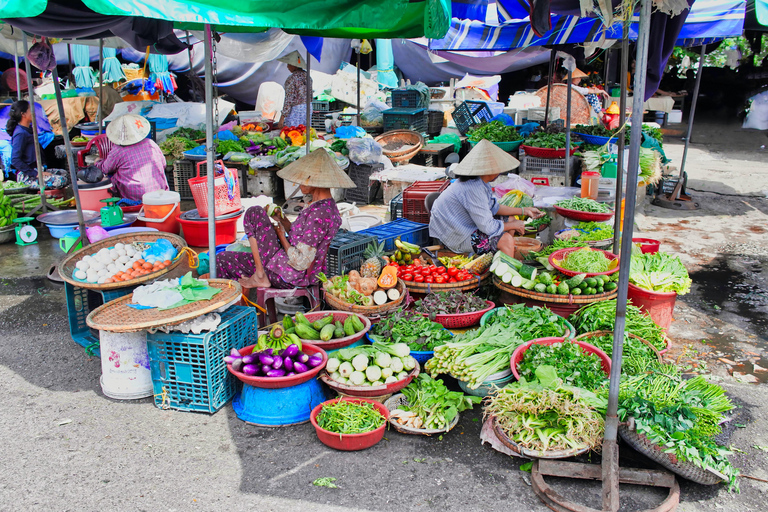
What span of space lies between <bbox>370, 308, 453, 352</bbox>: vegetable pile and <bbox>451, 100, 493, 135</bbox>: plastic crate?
7176 mm

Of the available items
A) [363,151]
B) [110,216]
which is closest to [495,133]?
[363,151]

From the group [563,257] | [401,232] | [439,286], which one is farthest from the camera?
[401,232]

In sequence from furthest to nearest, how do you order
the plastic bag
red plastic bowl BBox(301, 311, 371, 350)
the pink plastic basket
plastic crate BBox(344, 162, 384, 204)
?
1. plastic crate BBox(344, 162, 384, 204)
2. the plastic bag
3. the pink plastic basket
4. red plastic bowl BBox(301, 311, 371, 350)

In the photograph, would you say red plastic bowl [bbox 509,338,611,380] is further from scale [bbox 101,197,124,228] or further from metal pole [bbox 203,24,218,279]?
scale [bbox 101,197,124,228]

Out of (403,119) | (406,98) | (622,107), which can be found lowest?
(622,107)

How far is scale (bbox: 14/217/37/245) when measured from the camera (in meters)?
7.22

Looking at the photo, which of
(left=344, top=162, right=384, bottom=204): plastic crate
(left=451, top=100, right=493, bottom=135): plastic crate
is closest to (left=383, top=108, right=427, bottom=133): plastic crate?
(left=451, top=100, right=493, bottom=135): plastic crate

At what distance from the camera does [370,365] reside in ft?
12.4

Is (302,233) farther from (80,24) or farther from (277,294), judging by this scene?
(80,24)

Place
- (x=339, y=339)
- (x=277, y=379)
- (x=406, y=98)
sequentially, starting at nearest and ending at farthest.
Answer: (x=277, y=379) < (x=339, y=339) < (x=406, y=98)

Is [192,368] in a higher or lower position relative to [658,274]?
lower

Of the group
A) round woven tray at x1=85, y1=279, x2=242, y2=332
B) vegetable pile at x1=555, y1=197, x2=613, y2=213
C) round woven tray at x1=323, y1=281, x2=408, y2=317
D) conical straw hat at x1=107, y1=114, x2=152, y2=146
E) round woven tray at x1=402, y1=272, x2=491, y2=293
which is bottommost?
round woven tray at x1=323, y1=281, x2=408, y2=317

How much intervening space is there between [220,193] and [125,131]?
1.55 m

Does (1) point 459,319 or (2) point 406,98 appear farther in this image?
(2) point 406,98
